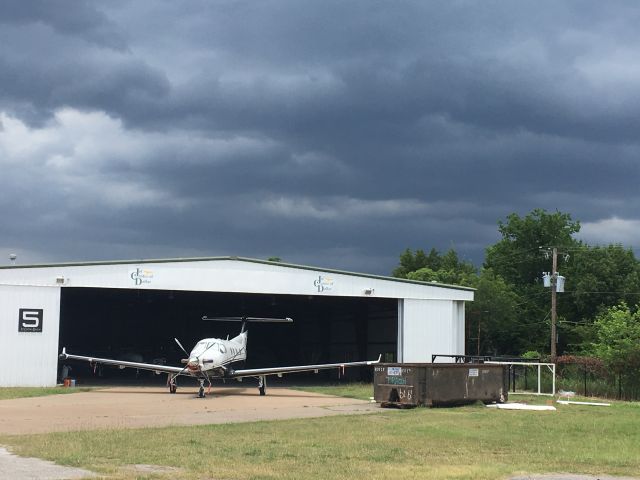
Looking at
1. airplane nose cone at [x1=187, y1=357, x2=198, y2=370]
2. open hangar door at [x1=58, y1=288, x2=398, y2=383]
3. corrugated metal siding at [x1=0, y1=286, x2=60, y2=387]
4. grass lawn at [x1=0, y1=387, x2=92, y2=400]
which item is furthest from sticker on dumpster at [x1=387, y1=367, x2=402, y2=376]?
open hangar door at [x1=58, y1=288, x2=398, y2=383]

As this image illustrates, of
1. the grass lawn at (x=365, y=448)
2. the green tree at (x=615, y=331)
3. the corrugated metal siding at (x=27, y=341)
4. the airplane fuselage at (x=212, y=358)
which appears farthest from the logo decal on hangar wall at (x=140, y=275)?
the green tree at (x=615, y=331)

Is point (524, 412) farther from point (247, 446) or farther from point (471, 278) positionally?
point (471, 278)

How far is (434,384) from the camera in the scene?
80.8ft

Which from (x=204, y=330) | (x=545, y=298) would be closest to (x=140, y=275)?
(x=204, y=330)

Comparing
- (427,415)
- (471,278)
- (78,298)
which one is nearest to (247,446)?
(427,415)

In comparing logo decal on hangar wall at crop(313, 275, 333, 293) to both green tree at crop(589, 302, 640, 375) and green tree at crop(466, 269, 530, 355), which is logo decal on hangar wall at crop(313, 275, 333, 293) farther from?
green tree at crop(466, 269, 530, 355)

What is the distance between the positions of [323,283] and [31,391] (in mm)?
13946

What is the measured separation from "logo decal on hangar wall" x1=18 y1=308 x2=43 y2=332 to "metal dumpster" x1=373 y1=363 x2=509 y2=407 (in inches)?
625

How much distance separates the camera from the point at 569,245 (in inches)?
3022

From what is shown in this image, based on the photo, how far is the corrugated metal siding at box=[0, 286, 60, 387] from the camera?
109 ft

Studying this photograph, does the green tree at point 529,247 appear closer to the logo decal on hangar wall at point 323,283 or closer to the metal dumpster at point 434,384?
the logo decal on hangar wall at point 323,283

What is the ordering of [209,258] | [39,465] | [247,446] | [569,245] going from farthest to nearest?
1. [569,245]
2. [209,258]
3. [247,446]
4. [39,465]

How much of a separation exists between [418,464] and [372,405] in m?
13.9

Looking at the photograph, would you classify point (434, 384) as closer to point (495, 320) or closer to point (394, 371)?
point (394, 371)
